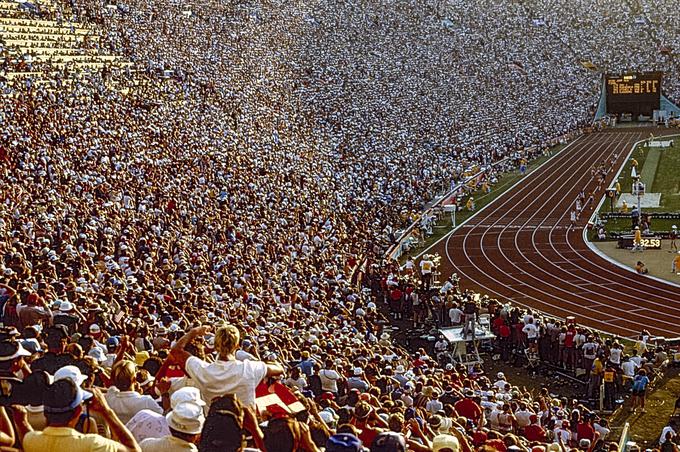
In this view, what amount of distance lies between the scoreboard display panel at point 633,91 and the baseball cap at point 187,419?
234ft

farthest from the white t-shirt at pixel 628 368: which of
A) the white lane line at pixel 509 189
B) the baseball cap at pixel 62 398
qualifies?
the baseball cap at pixel 62 398

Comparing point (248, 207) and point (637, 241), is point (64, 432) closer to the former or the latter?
point (248, 207)

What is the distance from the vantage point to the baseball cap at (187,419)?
6.17 metres

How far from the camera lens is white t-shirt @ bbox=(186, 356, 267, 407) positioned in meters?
7.70

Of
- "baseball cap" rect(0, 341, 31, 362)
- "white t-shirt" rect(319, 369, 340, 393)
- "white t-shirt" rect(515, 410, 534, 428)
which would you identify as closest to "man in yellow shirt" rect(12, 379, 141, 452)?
"baseball cap" rect(0, 341, 31, 362)

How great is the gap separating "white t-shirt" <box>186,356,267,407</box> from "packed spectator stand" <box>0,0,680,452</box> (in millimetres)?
21

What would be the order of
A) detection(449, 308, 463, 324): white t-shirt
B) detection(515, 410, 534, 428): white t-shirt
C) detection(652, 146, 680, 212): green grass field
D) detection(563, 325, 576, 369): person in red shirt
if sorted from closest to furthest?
detection(515, 410, 534, 428): white t-shirt < detection(563, 325, 576, 369): person in red shirt < detection(449, 308, 463, 324): white t-shirt < detection(652, 146, 680, 212): green grass field

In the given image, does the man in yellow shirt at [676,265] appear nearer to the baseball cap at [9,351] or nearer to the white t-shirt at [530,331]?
the white t-shirt at [530,331]

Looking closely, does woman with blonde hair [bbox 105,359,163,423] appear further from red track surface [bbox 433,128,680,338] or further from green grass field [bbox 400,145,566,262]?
green grass field [bbox 400,145,566,262]

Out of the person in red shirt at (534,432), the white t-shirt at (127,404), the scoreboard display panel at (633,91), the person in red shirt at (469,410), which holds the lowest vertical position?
the person in red shirt at (534,432)

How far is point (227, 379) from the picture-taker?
7.70 metres

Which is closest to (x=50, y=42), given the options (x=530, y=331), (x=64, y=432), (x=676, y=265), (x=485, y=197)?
(x=485, y=197)

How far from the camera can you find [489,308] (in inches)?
1019

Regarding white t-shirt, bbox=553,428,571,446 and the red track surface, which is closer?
white t-shirt, bbox=553,428,571,446
